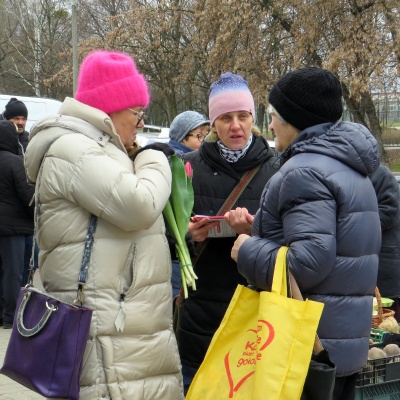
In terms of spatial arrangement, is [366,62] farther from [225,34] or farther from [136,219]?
[136,219]

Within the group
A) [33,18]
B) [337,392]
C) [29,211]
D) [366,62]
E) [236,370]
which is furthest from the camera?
[33,18]

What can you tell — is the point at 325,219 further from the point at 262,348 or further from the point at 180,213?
the point at 180,213

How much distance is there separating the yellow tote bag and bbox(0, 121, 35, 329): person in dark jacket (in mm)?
5261

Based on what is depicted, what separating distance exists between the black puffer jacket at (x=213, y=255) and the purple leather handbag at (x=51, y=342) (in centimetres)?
97

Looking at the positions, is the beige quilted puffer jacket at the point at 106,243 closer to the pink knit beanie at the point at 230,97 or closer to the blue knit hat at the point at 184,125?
the pink knit beanie at the point at 230,97

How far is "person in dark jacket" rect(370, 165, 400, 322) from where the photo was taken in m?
5.74

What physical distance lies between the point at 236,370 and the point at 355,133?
936mm

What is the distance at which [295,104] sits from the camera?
2998 millimetres

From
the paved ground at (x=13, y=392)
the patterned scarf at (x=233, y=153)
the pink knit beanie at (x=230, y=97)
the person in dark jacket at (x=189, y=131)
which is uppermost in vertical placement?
the pink knit beanie at (x=230, y=97)

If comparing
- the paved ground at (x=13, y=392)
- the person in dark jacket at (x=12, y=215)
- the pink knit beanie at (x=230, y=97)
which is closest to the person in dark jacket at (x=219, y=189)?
the pink knit beanie at (x=230, y=97)

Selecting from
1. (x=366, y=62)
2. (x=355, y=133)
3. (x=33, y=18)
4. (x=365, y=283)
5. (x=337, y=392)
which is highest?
(x=33, y=18)

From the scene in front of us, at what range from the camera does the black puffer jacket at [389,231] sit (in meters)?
5.74

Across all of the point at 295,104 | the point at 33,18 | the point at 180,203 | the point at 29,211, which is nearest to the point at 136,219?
the point at 180,203

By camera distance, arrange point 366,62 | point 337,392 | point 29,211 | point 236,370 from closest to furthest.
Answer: point 236,370, point 337,392, point 29,211, point 366,62
